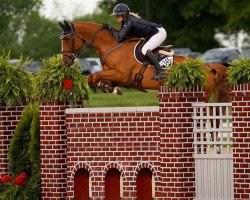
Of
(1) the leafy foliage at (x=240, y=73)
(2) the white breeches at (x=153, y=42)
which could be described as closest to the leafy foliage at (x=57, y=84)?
(1) the leafy foliage at (x=240, y=73)

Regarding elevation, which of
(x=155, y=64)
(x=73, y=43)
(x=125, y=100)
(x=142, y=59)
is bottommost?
(x=155, y=64)

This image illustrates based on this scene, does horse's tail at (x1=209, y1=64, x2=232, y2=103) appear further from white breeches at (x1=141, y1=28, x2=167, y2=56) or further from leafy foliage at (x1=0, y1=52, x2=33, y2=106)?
leafy foliage at (x1=0, y1=52, x2=33, y2=106)

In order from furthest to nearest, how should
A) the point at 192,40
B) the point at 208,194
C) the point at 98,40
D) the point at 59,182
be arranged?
the point at 192,40 < the point at 98,40 < the point at 59,182 < the point at 208,194

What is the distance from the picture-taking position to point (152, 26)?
2492 centimetres

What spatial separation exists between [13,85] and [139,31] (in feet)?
15.2

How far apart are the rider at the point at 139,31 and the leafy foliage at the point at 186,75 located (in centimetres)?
491

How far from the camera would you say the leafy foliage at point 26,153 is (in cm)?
2038

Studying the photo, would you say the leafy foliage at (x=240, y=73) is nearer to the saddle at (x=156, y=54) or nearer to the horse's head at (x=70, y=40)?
the horse's head at (x=70, y=40)

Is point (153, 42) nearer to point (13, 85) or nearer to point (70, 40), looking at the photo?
point (70, 40)

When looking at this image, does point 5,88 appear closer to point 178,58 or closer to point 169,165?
point 169,165

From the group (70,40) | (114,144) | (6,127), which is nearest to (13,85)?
(6,127)

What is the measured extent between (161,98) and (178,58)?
6.01 m

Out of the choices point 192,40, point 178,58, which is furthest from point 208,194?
point 192,40

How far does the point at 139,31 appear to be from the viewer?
24797 mm
